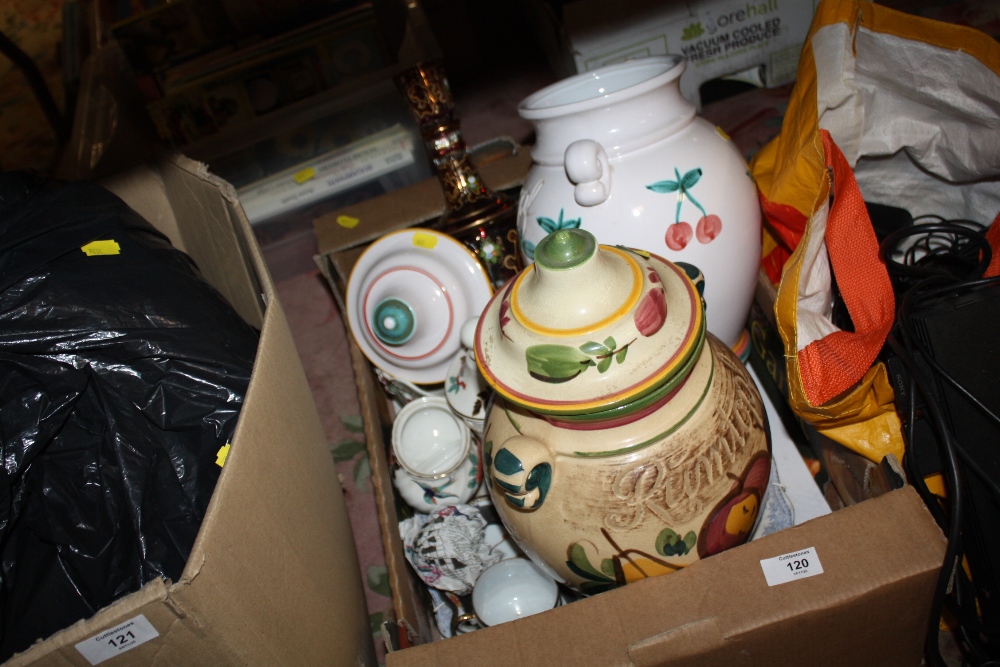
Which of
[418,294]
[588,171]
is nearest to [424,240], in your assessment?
[418,294]

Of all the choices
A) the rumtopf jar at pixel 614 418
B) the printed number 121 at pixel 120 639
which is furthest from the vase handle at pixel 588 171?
the printed number 121 at pixel 120 639

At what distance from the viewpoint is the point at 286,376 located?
657mm

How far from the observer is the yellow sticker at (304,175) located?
1.38 m

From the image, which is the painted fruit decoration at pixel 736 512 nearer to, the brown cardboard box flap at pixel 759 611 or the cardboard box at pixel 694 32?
the brown cardboard box flap at pixel 759 611

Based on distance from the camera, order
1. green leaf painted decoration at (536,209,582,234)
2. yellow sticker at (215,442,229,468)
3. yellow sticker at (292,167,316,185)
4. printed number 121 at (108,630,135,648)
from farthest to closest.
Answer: yellow sticker at (292,167,316,185) → green leaf painted decoration at (536,209,582,234) → yellow sticker at (215,442,229,468) → printed number 121 at (108,630,135,648)

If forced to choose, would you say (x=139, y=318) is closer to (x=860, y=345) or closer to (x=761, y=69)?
(x=860, y=345)

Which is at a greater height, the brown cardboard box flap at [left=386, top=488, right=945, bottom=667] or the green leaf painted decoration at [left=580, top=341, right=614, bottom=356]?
the green leaf painted decoration at [left=580, top=341, right=614, bottom=356]

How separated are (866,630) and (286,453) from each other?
1.80 feet

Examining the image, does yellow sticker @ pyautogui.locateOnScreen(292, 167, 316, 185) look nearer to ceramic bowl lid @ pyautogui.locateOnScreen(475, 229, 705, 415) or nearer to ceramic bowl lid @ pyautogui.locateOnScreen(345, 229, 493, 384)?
ceramic bowl lid @ pyautogui.locateOnScreen(345, 229, 493, 384)

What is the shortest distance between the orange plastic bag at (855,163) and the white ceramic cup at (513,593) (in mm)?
338

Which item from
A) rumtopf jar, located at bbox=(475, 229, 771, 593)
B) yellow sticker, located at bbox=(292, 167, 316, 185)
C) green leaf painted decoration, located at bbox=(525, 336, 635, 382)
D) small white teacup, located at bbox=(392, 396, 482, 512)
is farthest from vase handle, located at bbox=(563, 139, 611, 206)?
yellow sticker, located at bbox=(292, 167, 316, 185)

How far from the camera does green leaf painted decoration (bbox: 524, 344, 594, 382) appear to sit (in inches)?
19.9

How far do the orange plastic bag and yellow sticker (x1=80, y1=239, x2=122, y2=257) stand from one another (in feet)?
2.39

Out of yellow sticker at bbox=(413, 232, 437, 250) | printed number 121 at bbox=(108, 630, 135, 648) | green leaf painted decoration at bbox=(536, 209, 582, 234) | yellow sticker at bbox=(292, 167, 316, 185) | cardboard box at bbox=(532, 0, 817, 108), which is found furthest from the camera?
yellow sticker at bbox=(292, 167, 316, 185)
